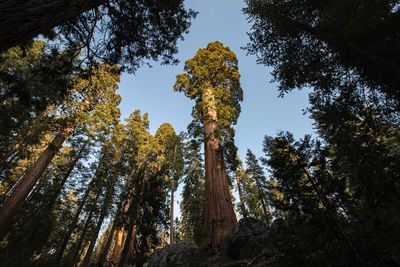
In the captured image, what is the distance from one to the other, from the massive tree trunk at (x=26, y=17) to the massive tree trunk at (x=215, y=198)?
7.42 m

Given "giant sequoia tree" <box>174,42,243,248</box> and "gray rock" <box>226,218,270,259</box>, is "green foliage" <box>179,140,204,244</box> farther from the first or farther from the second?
"gray rock" <box>226,218,270,259</box>

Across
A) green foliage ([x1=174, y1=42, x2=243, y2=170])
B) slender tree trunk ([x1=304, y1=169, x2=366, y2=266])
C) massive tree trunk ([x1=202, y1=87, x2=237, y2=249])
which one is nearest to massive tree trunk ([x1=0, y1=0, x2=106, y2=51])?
slender tree trunk ([x1=304, y1=169, x2=366, y2=266])

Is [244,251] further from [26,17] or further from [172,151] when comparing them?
[172,151]

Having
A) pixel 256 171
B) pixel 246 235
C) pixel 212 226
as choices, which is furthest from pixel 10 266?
pixel 256 171

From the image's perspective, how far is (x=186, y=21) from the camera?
7.89m

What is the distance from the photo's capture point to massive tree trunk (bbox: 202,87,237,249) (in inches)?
319

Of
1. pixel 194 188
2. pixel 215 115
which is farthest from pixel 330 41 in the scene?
pixel 194 188

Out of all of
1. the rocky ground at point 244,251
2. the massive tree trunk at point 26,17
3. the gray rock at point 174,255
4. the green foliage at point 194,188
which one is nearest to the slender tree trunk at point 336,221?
the rocky ground at point 244,251

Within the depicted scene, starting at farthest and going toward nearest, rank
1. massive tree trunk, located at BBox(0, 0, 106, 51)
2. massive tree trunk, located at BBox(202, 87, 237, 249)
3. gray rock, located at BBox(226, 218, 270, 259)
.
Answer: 1. massive tree trunk, located at BBox(202, 87, 237, 249)
2. gray rock, located at BBox(226, 218, 270, 259)
3. massive tree trunk, located at BBox(0, 0, 106, 51)

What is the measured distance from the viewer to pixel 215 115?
12367 millimetres

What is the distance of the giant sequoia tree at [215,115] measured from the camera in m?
8.45

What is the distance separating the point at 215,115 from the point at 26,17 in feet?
33.2

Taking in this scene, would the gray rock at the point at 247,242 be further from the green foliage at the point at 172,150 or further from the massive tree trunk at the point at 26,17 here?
the green foliage at the point at 172,150

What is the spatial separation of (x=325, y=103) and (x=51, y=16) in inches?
357
